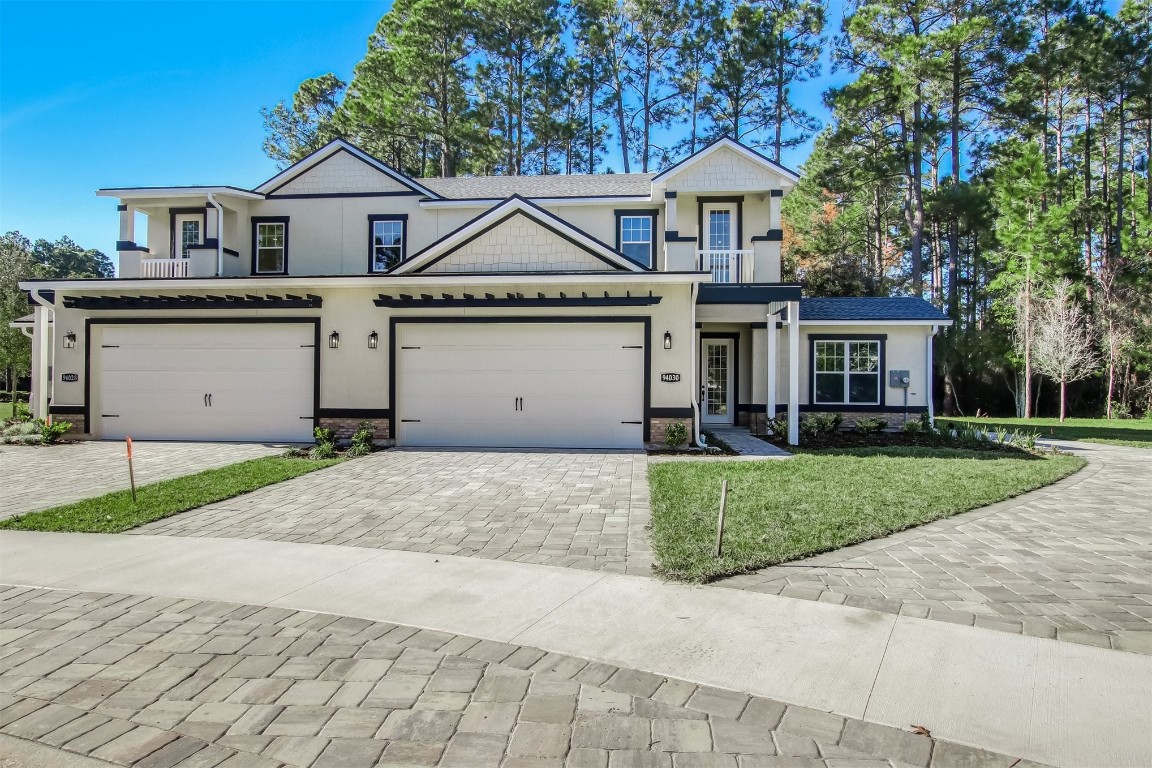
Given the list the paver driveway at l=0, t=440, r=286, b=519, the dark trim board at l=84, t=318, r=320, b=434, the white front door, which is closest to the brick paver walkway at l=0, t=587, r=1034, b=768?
the paver driveway at l=0, t=440, r=286, b=519

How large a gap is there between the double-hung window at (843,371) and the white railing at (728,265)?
2.86 metres

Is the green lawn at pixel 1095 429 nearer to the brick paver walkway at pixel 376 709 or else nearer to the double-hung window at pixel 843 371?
the double-hung window at pixel 843 371

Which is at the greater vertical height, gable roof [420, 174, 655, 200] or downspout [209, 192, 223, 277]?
gable roof [420, 174, 655, 200]

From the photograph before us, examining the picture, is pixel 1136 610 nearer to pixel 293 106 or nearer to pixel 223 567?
pixel 223 567

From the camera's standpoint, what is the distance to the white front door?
17.8 meters

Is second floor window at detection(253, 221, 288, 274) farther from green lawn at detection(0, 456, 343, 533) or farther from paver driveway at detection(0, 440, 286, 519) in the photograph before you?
green lawn at detection(0, 456, 343, 533)

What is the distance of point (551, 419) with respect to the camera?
13922mm

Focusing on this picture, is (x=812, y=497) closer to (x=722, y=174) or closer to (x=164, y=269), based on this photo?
(x=722, y=174)

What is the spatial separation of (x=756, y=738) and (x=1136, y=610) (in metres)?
3.42

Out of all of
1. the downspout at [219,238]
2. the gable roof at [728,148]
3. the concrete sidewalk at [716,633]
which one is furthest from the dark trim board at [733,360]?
the concrete sidewalk at [716,633]

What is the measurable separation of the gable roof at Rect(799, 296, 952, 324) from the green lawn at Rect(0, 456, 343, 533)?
12.7 metres

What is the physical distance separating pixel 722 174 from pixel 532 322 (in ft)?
21.1

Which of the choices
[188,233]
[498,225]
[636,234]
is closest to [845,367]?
[636,234]

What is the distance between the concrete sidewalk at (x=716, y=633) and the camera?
128 inches
